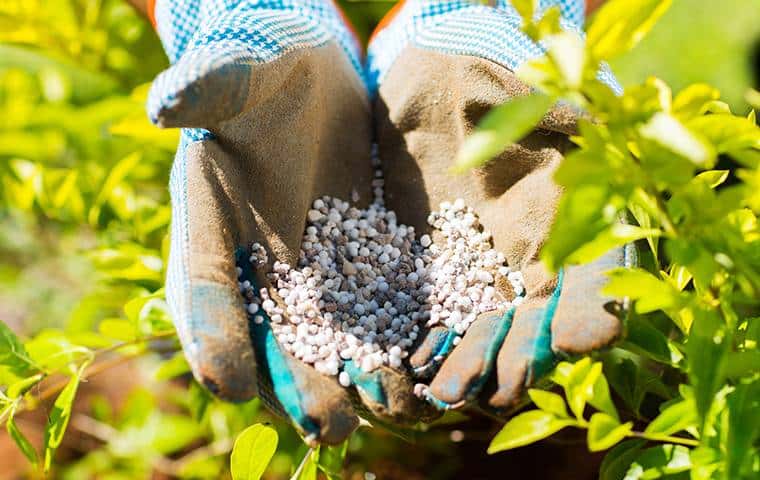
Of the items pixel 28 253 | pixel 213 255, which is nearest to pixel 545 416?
pixel 213 255

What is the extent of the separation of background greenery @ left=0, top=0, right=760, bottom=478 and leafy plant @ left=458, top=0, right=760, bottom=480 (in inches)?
12.2

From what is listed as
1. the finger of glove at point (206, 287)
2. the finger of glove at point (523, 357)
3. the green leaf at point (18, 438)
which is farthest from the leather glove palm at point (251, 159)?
the green leaf at point (18, 438)

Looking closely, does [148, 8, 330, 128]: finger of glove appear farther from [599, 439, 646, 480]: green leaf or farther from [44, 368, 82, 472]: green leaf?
[599, 439, 646, 480]: green leaf

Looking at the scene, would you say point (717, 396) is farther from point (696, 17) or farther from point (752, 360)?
point (696, 17)

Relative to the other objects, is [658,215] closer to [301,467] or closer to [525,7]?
[525,7]

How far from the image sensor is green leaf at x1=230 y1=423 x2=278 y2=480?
0.81m

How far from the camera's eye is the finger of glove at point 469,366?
2.58ft

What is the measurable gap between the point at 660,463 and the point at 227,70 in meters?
0.53

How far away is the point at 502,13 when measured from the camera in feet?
3.31

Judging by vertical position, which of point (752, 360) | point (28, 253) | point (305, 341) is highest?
point (752, 360)

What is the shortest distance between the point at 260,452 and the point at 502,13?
1.92 ft

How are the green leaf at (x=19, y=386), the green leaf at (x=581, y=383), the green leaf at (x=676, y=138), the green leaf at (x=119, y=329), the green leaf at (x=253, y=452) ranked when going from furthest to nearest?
the green leaf at (x=119, y=329)
the green leaf at (x=19, y=386)
the green leaf at (x=253, y=452)
the green leaf at (x=581, y=383)
the green leaf at (x=676, y=138)

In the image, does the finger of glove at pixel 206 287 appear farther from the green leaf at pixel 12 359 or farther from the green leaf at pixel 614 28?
the green leaf at pixel 614 28

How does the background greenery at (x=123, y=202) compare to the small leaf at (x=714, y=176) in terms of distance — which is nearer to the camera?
the small leaf at (x=714, y=176)
